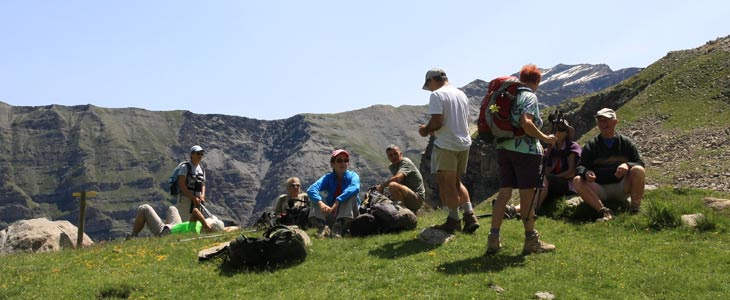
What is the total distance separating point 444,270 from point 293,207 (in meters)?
8.16

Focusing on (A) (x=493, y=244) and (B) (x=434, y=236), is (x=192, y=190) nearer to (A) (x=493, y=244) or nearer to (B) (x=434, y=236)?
(B) (x=434, y=236)

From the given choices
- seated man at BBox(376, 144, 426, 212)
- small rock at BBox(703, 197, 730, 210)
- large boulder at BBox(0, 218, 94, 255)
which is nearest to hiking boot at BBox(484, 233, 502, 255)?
seated man at BBox(376, 144, 426, 212)

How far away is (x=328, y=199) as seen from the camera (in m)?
16.0

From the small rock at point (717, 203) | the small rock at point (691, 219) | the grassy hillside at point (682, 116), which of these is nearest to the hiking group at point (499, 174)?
the small rock at point (691, 219)

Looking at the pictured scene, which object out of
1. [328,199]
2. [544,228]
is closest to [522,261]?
[544,228]

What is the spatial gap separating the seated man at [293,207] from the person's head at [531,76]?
27.4 feet

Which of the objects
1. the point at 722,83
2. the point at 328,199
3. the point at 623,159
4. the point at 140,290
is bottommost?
the point at 140,290

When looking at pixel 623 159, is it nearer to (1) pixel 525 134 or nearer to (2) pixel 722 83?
(1) pixel 525 134

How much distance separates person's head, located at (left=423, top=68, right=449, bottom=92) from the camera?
12484 millimetres

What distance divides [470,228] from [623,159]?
13.8 feet

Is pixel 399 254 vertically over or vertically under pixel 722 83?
under

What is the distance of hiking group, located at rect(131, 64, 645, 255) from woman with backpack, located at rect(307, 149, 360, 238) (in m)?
0.03

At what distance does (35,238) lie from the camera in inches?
752

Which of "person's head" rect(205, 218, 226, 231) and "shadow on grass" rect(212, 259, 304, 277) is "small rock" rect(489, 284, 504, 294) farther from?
"person's head" rect(205, 218, 226, 231)
